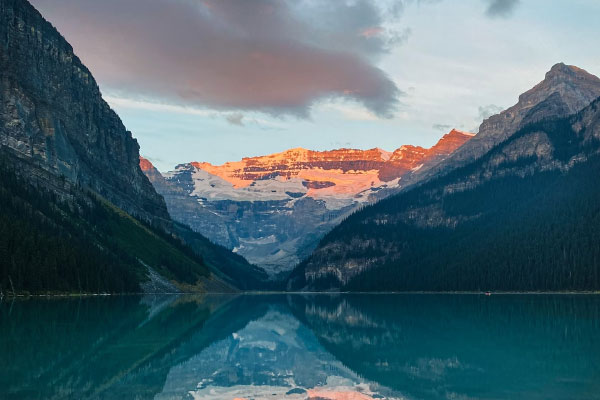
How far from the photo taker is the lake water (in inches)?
1537

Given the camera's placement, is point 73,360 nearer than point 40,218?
Yes

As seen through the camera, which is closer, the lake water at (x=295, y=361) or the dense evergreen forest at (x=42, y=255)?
the lake water at (x=295, y=361)

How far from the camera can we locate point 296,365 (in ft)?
174

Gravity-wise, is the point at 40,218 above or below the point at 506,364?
above

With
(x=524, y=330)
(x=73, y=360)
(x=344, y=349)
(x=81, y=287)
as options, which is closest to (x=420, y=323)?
(x=524, y=330)

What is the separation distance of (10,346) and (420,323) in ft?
174

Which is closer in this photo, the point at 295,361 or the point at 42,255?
the point at 295,361

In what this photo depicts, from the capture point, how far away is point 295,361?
5547 centimetres

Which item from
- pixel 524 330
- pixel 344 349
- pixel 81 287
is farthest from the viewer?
pixel 81 287

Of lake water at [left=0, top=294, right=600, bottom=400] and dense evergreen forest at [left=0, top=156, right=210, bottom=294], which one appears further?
dense evergreen forest at [left=0, top=156, right=210, bottom=294]

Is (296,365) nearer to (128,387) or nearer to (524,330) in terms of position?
(128,387)

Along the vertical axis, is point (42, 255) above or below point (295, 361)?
above

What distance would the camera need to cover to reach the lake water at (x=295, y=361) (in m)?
39.0

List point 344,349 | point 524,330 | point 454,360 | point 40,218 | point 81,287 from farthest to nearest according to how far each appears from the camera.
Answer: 1. point 40,218
2. point 81,287
3. point 524,330
4. point 344,349
5. point 454,360
